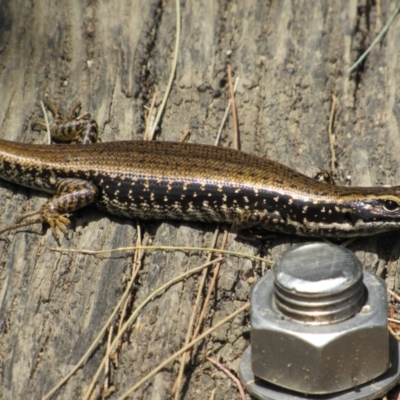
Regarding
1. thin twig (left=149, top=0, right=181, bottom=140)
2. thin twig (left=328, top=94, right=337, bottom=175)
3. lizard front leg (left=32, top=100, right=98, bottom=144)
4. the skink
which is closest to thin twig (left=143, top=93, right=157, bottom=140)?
thin twig (left=149, top=0, right=181, bottom=140)

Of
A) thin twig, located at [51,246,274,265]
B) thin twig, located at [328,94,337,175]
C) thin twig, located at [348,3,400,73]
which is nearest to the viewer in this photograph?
thin twig, located at [51,246,274,265]

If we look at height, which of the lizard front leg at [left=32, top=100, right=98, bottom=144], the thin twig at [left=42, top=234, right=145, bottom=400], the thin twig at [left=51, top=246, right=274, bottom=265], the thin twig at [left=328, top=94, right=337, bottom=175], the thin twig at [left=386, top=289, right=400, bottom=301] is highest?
the thin twig at [left=328, top=94, right=337, bottom=175]

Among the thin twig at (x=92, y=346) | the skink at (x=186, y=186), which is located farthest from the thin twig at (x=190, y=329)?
the skink at (x=186, y=186)

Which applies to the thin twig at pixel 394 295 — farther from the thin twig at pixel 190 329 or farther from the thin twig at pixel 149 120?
the thin twig at pixel 149 120

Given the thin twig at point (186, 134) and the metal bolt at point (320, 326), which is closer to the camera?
the metal bolt at point (320, 326)

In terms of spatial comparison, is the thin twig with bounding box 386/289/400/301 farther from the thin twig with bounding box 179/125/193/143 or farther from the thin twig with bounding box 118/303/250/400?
the thin twig with bounding box 179/125/193/143

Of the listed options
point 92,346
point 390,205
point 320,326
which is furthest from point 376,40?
point 92,346

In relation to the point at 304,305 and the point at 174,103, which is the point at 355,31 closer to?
the point at 174,103

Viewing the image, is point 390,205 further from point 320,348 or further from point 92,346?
point 92,346
